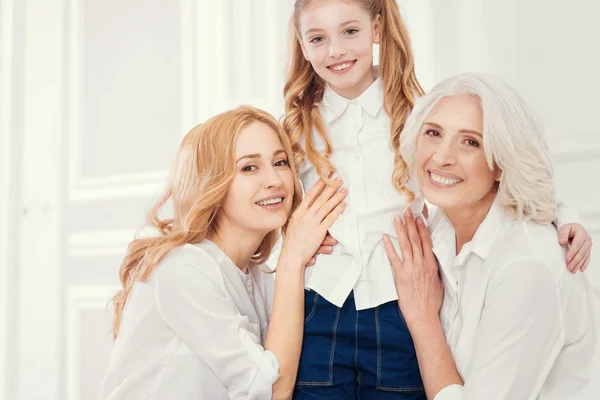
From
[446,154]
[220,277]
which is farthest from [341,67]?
[220,277]

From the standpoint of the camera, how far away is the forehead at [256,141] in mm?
1747

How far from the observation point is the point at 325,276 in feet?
5.46

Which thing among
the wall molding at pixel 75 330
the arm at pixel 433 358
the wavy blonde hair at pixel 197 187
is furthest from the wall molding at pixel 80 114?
the arm at pixel 433 358

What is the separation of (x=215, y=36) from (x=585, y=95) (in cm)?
135

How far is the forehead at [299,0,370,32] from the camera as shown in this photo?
1.69 meters

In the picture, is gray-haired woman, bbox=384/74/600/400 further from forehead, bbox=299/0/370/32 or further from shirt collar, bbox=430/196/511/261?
forehead, bbox=299/0/370/32

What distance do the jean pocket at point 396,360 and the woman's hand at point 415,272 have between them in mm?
39

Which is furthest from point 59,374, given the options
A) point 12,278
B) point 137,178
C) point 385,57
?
point 385,57

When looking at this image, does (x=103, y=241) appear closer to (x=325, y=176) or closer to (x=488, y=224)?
(x=325, y=176)

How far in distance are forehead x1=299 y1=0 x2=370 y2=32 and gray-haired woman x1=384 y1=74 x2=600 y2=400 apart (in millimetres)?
306

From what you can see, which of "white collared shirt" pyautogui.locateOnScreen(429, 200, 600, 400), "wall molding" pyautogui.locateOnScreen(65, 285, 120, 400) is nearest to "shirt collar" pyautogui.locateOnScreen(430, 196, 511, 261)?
"white collared shirt" pyautogui.locateOnScreen(429, 200, 600, 400)

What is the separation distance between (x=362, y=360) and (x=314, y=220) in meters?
0.38

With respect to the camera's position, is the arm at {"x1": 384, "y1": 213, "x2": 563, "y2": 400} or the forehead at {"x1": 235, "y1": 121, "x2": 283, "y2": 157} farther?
the forehead at {"x1": 235, "y1": 121, "x2": 283, "y2": 157}

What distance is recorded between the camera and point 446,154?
150cm
